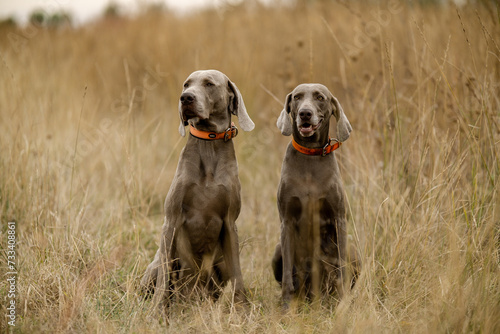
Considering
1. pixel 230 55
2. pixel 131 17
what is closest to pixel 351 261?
pixel 230 55

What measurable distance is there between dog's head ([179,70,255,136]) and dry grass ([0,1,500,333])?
2.53ft

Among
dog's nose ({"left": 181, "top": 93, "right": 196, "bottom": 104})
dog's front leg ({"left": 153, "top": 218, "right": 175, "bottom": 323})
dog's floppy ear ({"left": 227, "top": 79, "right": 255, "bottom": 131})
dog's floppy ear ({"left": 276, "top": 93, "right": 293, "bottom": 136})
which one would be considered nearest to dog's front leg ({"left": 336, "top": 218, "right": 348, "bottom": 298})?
dog's floppy ear ({"left": 276, "top": 93, "right": 293, "bottom": 136})

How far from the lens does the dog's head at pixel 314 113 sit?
337 centimetres

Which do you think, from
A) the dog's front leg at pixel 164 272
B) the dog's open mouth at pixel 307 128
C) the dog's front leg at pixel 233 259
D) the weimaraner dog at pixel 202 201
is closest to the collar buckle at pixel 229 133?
the weimaraner dog at pixel 202 201

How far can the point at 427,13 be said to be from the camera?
22.3 ft

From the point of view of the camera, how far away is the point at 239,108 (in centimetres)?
348

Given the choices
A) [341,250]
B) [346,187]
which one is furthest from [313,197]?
[346,187]

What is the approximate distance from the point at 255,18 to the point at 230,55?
187cm

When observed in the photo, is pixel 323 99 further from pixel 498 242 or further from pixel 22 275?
pixel 22 275

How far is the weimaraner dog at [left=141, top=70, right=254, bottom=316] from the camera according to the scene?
329 centimetres

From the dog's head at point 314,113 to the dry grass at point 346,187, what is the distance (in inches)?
16.6

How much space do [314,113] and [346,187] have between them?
1.52m

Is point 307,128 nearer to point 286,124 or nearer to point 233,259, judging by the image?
A: point 286,124

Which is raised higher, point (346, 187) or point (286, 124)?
point (286, 124)
